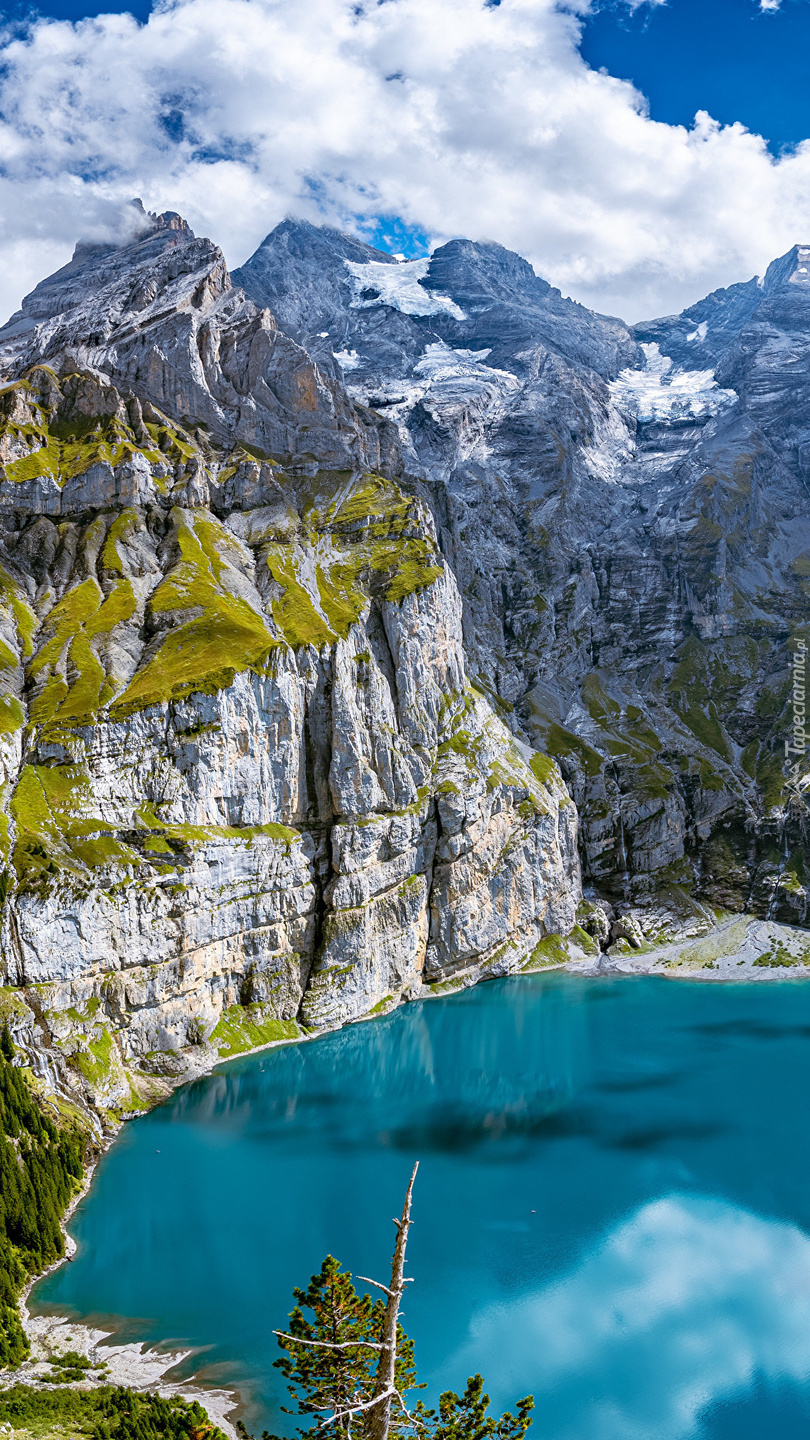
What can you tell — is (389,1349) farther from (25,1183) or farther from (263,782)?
(263,782)

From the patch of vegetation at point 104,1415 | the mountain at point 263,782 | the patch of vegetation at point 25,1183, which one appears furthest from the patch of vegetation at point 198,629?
the patch of vegetation at point 104,1415

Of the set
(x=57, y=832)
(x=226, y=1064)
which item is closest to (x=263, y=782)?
(x=57, y=832)

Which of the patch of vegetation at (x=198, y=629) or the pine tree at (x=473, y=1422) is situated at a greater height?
the patch of vegetation at (x=198, y=629)

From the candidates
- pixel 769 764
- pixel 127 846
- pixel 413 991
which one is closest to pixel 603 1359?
pixel 127 846

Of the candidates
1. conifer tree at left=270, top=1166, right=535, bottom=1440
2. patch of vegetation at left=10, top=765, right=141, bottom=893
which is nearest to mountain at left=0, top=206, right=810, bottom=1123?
patch of vegetation at left=10, top=765, right=141, bottom=893

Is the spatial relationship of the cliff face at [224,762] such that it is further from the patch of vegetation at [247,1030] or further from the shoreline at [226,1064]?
the shoreline at [226,1064]

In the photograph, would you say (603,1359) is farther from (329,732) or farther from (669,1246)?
(329,732)
